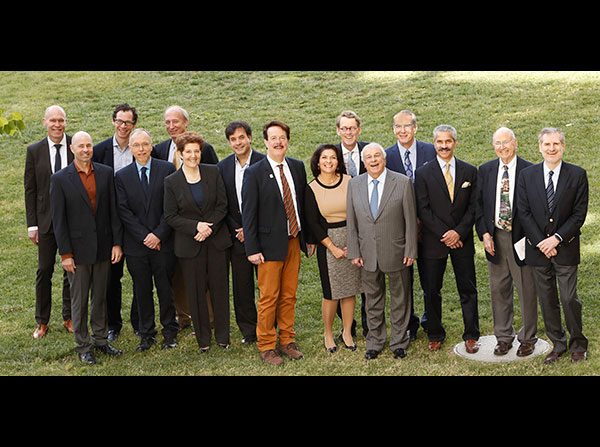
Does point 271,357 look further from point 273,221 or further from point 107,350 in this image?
point 107,350

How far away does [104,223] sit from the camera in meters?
7.59

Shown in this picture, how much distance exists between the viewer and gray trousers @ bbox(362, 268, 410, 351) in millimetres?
7500

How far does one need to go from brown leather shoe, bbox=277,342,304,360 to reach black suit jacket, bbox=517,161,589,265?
2.46 m

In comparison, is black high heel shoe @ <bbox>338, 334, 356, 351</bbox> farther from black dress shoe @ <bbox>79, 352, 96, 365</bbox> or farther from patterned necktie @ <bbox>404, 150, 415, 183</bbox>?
black dress shoe @ <bbox>79, 352, 96, 365</bbox>

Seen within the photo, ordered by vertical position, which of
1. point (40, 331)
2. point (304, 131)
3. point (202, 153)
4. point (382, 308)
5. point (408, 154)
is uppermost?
point (304, 131)

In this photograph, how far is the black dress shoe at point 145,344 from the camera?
7918 mm

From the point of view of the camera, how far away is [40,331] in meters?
8.48

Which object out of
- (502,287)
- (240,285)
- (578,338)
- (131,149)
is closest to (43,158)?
(131,149)

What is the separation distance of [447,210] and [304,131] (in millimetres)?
8254

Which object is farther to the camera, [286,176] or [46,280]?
[46,280]

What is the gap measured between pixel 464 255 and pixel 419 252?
456 mm

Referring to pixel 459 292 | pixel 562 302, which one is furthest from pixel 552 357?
pixel 459 292

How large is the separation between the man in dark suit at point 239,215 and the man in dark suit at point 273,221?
374 millimetres

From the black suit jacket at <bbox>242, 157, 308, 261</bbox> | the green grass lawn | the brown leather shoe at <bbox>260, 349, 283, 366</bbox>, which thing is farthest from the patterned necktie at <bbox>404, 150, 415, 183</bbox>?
the brown leather shoe at <bbox>260, 349, 283, 366</bbox>
